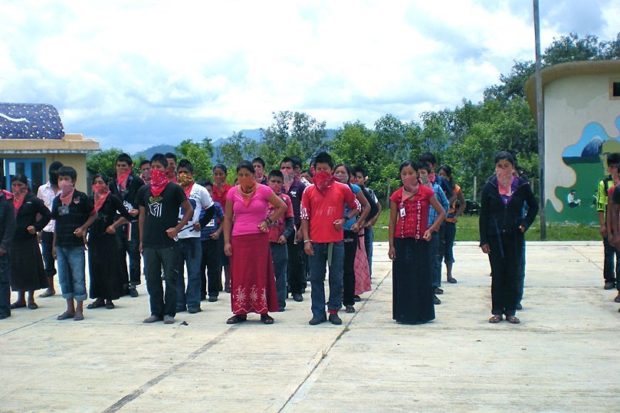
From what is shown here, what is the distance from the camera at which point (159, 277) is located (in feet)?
32.0

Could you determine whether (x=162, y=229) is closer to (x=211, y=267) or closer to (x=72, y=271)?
(x=72, y=271)

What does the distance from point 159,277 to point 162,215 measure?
691mm

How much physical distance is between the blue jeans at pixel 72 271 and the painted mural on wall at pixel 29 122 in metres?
19.0

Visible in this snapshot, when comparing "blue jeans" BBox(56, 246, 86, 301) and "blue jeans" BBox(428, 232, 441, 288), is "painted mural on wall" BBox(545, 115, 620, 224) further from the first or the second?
"blue jeans" BBox(56, 246, 86, 301)

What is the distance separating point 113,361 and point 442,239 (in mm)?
5901

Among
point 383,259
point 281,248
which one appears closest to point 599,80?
point 383,259

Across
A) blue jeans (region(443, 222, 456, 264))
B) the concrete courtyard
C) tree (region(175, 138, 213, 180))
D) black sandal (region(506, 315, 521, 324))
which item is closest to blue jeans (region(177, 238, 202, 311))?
the concrete courtyard

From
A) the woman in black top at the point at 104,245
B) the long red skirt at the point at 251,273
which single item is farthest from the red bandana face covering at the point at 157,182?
the woman in black top at the point at 104,245

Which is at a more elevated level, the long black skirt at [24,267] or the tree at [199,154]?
the tree at [199,154]

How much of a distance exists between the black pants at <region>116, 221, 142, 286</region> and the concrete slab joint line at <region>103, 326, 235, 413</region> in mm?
3170

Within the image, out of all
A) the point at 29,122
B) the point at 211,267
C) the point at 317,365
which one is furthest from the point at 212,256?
the point at 29,122

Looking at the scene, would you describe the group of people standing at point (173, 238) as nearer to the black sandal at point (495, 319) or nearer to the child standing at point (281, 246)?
the child standing at point (281, 246)

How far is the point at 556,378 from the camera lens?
6922 millimetres

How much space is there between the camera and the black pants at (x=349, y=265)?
1011 centimetres
